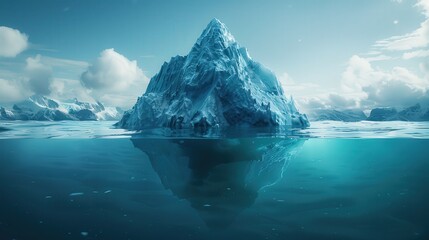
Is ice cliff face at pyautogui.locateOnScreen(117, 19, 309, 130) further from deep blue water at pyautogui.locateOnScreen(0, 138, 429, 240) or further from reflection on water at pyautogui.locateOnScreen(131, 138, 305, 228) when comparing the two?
deep blue water at pyautogui.locateOnScreen(0, 138, 429, 240)

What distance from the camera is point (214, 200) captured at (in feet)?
23.5

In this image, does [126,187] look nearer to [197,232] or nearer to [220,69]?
[197,232]

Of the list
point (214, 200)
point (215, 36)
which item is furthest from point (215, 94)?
point (214, 200)

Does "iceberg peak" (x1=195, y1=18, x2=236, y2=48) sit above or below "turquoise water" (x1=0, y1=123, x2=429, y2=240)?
above

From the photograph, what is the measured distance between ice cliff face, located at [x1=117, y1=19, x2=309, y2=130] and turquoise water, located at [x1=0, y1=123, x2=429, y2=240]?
36871mm

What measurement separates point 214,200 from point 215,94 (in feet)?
157

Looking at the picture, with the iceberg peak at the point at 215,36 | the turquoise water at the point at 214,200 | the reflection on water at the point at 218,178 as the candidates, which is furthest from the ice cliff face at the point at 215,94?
the turquoise water at the point at 214,200

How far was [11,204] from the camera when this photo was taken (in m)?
6.88

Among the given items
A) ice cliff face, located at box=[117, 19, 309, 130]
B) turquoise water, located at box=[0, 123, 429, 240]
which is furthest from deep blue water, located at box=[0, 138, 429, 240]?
ice cliff face, located at box=[117, 19, 309, 130]

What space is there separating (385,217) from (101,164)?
11.6m

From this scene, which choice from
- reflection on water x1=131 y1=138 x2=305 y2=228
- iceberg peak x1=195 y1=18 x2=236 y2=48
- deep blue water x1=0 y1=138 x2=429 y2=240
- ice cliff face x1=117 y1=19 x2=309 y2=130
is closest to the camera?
deep blue water x1=0 y1=138 x2=429 y2=240

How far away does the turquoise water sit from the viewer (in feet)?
17.4

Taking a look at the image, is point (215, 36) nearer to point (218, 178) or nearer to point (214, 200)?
point (218, 178)

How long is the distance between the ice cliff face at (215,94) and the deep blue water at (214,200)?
3697 cm
